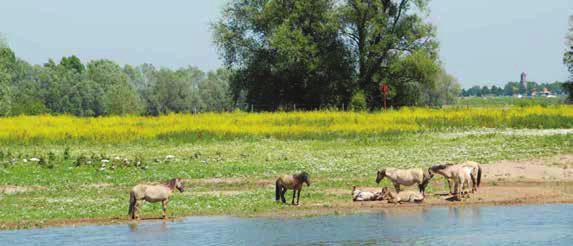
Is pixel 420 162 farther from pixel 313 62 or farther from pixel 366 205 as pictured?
pixel 313 62

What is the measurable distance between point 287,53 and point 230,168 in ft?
125

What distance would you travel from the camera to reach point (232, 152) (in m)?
43.9

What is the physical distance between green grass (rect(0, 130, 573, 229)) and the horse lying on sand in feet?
2.18

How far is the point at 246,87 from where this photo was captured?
82438 millimetres

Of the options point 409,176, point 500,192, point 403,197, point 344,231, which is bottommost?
point 344,231

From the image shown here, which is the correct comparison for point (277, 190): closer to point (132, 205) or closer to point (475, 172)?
point (132, 205)

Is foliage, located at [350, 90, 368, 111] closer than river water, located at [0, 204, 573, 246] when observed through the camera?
No

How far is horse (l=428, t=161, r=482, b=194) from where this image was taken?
27.8 meters

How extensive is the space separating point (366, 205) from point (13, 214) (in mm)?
9885

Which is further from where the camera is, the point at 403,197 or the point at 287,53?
the point at 287,53

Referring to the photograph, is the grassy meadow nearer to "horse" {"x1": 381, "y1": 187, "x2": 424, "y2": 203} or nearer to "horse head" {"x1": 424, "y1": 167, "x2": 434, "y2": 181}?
"horse" {"x1": 381, "y1": 187, "x2": 424, "y2": 203}

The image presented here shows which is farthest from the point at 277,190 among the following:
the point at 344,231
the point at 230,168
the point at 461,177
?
the point at 230,168

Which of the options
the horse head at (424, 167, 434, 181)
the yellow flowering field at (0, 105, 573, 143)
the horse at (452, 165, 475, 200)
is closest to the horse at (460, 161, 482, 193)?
the horse at (452, 165, 475, 200)

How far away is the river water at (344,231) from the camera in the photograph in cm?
2197
